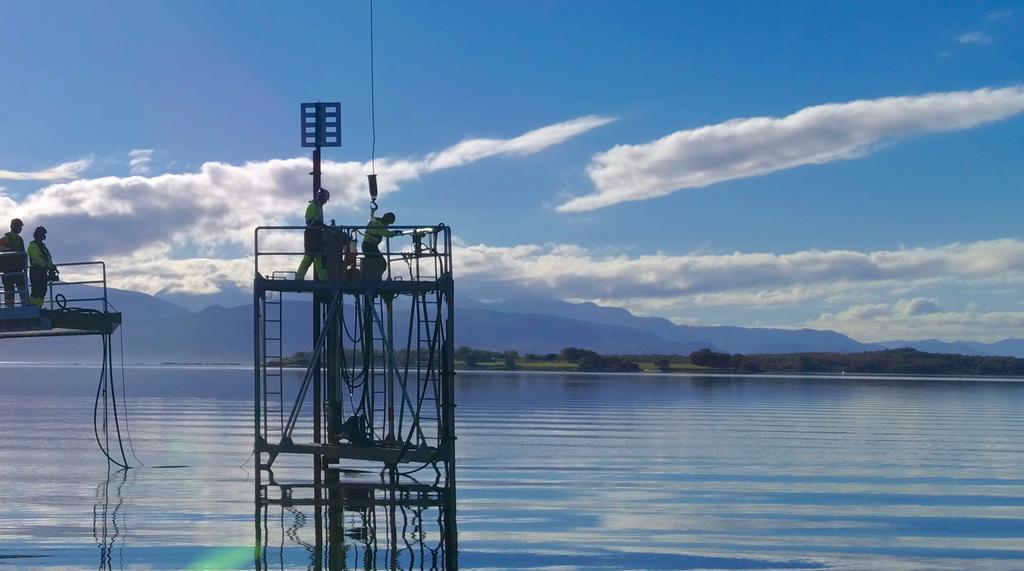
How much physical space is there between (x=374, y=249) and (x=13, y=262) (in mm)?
9332

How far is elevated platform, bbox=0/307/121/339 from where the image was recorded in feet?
93.8

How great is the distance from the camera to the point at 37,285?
29312 mm

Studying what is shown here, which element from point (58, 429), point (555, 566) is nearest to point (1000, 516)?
point (555, 566)

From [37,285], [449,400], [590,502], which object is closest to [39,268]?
[37,285]

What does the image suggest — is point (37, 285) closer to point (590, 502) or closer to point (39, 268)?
point (39, 268)

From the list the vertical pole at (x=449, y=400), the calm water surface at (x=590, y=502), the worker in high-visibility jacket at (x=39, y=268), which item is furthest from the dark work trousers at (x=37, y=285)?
the vertical pole at (x=449, y=400)

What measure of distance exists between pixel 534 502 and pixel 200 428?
2815cm

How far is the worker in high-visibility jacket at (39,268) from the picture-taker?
29.3m

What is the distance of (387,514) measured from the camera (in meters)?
26.2

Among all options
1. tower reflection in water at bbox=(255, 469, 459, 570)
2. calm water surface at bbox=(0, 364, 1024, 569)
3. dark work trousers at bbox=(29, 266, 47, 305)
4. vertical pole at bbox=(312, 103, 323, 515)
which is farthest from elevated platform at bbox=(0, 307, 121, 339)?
tower reflection in water at bbox=(255, 469, 459, 570)

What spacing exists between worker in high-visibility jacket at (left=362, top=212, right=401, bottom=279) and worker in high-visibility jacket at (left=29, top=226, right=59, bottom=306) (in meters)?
8.03

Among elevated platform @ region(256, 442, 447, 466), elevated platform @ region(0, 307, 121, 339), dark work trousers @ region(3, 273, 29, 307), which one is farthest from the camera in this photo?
elevated platform @ region(256, 442, 447, 466)

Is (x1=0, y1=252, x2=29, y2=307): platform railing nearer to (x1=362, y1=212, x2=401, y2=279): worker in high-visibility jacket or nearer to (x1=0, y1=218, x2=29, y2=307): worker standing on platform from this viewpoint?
(x1=0, y1=218, x2=29, y2=307): worker standing on platform

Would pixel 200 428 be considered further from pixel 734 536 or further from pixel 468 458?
pixel 734 536
